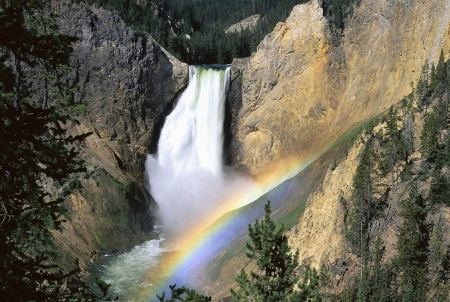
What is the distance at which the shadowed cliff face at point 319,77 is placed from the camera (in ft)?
151

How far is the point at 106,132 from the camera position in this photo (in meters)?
57.1

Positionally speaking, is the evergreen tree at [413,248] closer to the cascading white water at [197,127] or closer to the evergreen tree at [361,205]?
the evergreen tree at [361,205]

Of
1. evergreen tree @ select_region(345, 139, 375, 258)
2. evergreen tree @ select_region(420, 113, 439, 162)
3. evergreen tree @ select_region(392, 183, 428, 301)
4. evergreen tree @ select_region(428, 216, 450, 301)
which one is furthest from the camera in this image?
evergreen tree @ select_region(345, 139, 375, 258)

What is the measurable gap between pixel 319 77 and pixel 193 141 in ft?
61.8

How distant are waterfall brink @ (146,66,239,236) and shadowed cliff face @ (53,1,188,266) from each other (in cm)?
152

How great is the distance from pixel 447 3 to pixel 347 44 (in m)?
14.8

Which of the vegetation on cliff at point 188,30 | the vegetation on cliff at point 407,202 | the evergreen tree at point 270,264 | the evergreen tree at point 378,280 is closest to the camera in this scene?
the evergreen tree at point 270,264

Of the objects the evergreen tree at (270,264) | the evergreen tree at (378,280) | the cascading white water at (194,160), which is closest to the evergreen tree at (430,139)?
the evergreen tree at (378,280)

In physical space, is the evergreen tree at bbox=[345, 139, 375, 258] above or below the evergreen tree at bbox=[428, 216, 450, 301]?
above

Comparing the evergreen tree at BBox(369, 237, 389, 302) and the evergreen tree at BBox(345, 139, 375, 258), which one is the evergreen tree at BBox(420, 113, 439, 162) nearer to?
the evergreen tree at BBox(345, 139, 375, 258)

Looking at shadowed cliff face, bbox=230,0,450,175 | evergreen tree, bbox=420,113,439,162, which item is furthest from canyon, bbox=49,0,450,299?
evergreen tree, bbox=420,113,439,162

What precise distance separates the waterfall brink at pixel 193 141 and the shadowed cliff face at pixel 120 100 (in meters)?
1.52

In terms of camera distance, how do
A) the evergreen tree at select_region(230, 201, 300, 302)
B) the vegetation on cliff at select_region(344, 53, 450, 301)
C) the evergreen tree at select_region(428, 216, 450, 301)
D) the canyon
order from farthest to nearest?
the canyon → the vegetation on cliff at select_region(344, 53, 450, 301) → the evergreen tree at select_region(428, 216, 450, 301) → the evergreen tree at select_region(230, 201, 300, 302)

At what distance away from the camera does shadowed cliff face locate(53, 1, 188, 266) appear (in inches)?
1973
